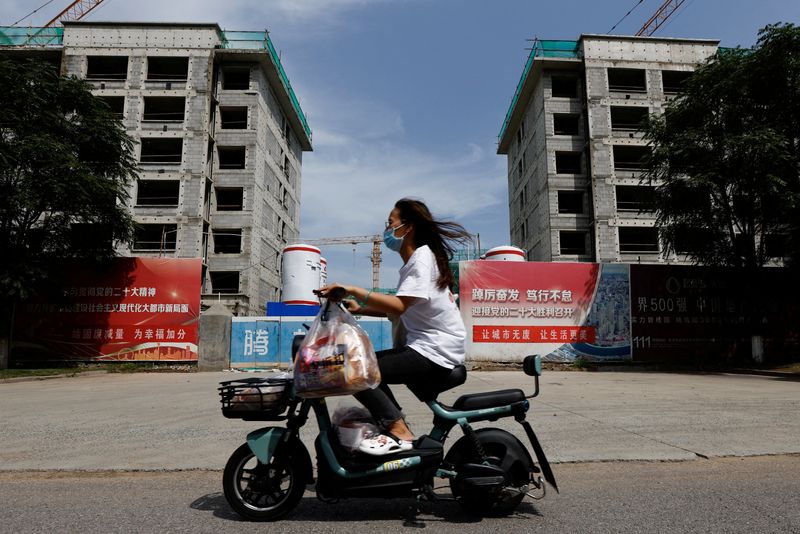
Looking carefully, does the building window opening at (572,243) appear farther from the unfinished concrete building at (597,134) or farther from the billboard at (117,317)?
the billboard at (117,317)

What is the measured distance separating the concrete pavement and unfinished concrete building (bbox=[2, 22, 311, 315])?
79.4 feet

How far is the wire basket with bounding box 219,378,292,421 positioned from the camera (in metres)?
2.80

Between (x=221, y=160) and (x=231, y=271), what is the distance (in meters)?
8.21

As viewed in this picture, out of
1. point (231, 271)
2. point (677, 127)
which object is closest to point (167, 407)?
point (677, 127)

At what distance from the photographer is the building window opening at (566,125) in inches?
1473

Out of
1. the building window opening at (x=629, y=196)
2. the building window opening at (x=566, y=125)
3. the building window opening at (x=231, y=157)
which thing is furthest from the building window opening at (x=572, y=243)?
the building window opening at (x=231, y=157)

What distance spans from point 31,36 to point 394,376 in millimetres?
43471

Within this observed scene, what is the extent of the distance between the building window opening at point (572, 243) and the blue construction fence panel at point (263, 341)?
823 inches

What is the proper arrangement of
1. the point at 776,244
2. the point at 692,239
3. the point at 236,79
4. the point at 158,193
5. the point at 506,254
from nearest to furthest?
the point at 776,244 → the point at 692,239 → the point at 506,254 → the point at 158,193 → the point at 236,79

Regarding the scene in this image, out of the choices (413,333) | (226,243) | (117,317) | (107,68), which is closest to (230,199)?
(226,243)

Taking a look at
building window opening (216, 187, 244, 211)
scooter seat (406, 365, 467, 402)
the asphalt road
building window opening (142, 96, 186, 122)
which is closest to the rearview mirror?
scooter seat (406, 365, 467, 402)

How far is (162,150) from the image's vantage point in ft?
115

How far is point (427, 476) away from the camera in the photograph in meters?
2.88

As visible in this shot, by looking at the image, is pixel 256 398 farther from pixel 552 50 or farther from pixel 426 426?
pixel 552 50
